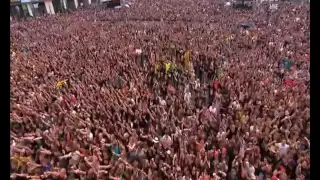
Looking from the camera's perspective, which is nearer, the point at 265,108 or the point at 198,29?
the point at 265,108

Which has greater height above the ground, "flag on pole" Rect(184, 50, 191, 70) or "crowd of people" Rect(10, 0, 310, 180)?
"flag on pole" Rect(184, 50, 191, 70)

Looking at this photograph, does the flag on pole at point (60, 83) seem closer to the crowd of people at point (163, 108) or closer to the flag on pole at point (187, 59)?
the crowd of people at point (163, 108)

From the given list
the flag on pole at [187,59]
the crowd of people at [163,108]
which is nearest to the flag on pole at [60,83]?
the crowd of people at [163,108]

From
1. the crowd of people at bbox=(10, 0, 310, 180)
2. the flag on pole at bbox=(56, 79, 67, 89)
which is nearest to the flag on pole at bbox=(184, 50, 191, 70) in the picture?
the crowd of people at bbox=(10, 0, 310, 180)

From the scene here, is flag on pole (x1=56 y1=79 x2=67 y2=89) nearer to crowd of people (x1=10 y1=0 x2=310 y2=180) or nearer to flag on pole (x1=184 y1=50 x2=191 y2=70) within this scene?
crowd of people (x1=10 y1=0 x2=310 y2=180)

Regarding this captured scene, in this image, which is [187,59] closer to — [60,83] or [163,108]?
[163,108]

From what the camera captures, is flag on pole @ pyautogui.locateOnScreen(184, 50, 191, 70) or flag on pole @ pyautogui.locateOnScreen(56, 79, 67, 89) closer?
flag on pole @ pyautogui.locateOnScreen(56, 79, 67, 89)
